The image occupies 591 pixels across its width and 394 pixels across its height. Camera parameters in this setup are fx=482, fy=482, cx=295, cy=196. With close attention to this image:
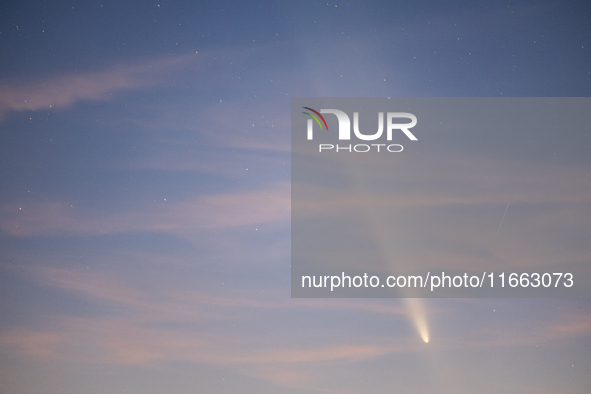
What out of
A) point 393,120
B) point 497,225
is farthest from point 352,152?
point 497,225

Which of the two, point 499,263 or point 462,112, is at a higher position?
point 462,112

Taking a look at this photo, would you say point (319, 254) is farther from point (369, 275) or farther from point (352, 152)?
point (352, 152)

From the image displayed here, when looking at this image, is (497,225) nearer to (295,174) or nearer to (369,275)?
(369,275)

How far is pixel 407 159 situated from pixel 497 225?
1.41 meters

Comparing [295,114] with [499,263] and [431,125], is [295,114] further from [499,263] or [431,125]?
[499,263]

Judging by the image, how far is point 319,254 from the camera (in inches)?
234

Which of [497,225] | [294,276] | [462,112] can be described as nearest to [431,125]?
[462,112]

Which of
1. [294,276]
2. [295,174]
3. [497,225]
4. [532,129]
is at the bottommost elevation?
[294,276]

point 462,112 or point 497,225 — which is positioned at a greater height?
point 462,112

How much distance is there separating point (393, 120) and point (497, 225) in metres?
1.87

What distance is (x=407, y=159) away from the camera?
6.10 metres

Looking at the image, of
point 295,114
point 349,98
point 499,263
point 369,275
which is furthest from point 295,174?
point 499,263

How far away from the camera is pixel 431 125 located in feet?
20.2

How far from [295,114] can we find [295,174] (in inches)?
29.9
